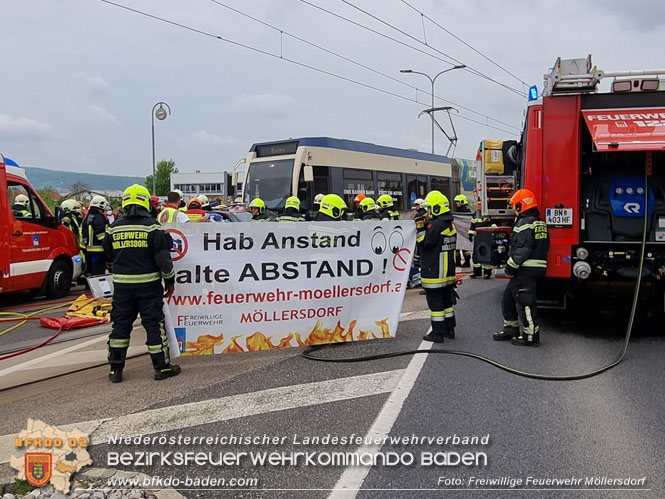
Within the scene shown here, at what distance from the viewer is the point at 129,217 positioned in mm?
5312

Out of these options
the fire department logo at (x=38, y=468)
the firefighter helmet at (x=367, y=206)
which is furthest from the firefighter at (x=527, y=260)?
the fire department logo at (x=38, y=468)

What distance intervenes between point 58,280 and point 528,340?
8.85 m

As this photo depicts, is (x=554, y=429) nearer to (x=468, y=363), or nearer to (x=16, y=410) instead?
(x=468, y=363)

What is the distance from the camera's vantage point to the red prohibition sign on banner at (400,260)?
6.59 metres

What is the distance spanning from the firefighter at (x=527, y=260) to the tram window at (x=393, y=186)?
1238 cm

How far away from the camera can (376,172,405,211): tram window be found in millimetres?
18952

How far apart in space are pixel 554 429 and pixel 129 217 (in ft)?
13.6

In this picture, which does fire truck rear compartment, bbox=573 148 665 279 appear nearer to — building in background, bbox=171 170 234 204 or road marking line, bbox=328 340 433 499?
road marking line, bbox=328 340 433 499

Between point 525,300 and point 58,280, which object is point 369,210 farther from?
point 58,280

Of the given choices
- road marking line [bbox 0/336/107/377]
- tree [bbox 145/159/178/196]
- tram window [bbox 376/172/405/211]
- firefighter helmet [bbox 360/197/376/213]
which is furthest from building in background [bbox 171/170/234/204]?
road marking line [bbox 0/336/107/377]

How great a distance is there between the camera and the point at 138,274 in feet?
17.2

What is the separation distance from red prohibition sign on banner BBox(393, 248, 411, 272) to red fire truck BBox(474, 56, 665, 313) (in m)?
1.76

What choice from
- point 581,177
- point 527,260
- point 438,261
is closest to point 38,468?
point 438,261

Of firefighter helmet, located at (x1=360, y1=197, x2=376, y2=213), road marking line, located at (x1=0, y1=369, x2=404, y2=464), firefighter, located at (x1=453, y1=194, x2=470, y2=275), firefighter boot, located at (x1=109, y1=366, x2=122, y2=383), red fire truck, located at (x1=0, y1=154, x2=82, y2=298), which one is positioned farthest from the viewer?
firefighter, located at (x1=453, y1=194, x2=470, y2=275)
